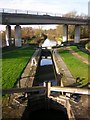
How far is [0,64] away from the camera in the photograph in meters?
31.8

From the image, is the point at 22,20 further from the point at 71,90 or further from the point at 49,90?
the point at 71,90

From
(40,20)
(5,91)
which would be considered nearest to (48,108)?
(5,91)

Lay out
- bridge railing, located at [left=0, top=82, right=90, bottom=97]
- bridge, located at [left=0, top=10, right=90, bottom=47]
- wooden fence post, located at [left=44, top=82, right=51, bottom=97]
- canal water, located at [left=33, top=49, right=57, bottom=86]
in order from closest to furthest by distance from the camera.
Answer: bridge railing, located at [left=0, top=82, right=90, bottom=97], wooden fence post, located at [left=44, top=82, right=51, bottom=97], canal water, located at [left=33, top=49, right=57, bottom=86], bridge, located at [left=0, top=10, right=90, bottom=47]

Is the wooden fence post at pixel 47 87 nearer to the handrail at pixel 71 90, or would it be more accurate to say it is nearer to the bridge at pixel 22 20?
the handrail at pixel 71 90

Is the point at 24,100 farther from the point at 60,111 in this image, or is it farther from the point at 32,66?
the point at 32,66

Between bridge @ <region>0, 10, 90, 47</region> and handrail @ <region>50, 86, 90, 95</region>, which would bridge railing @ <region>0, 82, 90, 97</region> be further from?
bridge @ <region>0, 10, 90, 47</region>

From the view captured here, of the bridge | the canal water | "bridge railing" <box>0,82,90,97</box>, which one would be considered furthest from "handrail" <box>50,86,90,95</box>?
the bridge

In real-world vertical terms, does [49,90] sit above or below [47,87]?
below

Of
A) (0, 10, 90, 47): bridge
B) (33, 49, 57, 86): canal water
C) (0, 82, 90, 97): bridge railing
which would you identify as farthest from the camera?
(0, 10, 90, 47): bridge

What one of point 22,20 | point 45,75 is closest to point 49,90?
point 45,75

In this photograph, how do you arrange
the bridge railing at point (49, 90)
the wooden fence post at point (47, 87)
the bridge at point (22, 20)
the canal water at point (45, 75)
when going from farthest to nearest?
the bridge at point (22, 20), the canal water at point (45, 75), the wooden fence post at point (47, 87), the bridge railing at point (49, 90)

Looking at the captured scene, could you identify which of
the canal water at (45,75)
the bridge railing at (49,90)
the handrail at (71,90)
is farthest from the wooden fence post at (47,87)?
the canal water at (45,75)

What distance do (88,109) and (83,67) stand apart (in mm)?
13632

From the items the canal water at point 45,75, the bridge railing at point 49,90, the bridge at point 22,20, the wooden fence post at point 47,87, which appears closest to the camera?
the bridge railing at point 49,90
